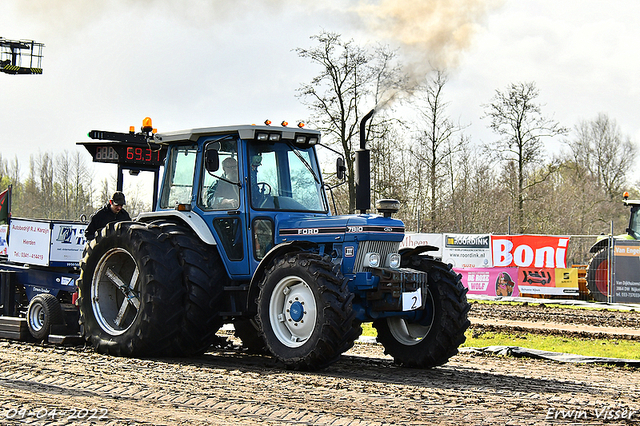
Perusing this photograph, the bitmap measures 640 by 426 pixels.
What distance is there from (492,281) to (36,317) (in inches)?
549

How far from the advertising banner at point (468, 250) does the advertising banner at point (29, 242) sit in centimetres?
1296

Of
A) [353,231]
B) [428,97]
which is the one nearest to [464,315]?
[353,231]

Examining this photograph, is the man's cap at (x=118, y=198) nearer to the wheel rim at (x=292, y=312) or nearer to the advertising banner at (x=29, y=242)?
the advertising banner at (x=29, y=242)

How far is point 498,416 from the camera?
18.8 feet

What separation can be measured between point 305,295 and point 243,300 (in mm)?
1141

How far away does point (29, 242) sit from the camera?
11.5 metres

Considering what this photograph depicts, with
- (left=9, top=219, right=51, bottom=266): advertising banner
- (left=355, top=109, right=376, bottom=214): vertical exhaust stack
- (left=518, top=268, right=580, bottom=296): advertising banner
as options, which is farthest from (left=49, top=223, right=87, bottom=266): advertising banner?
(left=518, top=268, right=580, bottom=296): advertising banner

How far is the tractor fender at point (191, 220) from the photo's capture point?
9039mm

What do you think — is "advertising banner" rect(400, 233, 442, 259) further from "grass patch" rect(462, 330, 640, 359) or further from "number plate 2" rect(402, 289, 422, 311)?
"number plate 2" rect(402, 289, 422, 311)

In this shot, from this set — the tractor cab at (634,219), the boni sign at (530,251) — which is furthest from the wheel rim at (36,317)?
the tractor cab at (634,219)

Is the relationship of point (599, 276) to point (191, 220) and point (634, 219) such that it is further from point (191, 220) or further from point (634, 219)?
point (191, 220)

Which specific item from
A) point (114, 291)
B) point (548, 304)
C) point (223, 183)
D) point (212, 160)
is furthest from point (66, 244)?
point (548, 304)

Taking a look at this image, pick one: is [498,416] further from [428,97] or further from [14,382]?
[428,97]

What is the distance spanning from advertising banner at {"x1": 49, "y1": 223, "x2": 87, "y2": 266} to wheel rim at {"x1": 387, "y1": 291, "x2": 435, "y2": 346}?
5075 mm
